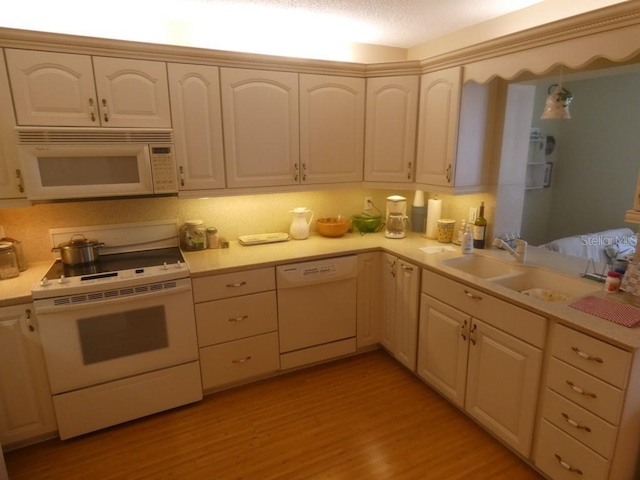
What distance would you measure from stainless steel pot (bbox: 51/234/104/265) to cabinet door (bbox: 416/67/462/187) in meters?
2.23

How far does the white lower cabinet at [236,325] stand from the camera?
7.49 ft

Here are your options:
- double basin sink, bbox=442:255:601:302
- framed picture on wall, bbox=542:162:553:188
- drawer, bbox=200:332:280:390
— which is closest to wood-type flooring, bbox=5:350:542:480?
drawer, bbox=200:332:280:390

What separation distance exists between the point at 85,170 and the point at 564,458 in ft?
9.00

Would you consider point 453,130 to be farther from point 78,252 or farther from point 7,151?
point 7,151

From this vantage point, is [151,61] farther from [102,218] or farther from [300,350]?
[300,350]

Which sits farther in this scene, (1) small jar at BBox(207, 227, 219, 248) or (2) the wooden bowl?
(2) the wooden bowl

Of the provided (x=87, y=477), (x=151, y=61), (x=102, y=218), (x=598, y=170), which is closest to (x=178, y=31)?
(x=151, y=61)

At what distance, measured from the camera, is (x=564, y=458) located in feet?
5.34

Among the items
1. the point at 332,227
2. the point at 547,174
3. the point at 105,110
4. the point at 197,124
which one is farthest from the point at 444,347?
the point at 547,174

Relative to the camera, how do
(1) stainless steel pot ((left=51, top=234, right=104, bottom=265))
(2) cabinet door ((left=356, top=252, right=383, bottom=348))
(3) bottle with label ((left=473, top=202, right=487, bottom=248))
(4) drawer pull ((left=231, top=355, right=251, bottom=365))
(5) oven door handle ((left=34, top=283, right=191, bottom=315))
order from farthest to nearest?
(2) cabinet door ((left=356, top=252, right=383, bottom=348)) → (3) bottle with label ((left=473, top=202, right=487, bottom=248)) → (4) drawer pull ((left=231, top=355, right=251, bottom=365)) → (1) stainless steel pot ((left=51, top=234, right=104, bottom=265)) → (5) oven door handle ((left=34, top=283, right=191, bottom=315))

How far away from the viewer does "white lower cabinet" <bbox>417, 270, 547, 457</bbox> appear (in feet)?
5.73

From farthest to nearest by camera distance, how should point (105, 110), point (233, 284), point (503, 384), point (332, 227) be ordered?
point (332, 227), point (233, 284), point (105, 110), point (503, 384)

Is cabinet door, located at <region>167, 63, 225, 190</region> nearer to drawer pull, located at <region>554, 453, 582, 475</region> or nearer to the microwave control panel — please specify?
the microwave control panel

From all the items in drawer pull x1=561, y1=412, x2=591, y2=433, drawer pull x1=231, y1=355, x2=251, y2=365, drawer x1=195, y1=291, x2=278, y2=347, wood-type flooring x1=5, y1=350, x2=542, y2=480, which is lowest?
wood-type flooring x1=5, y1=350, x2=542, y2=480
